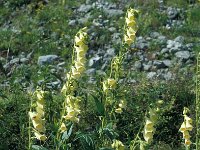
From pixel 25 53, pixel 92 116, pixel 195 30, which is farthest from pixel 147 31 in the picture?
pixel 92 116

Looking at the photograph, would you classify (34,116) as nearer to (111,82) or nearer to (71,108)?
(71,108)

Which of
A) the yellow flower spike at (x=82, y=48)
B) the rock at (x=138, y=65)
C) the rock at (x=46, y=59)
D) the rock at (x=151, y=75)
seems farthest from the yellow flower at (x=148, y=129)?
the rock at (x=46, y=59)

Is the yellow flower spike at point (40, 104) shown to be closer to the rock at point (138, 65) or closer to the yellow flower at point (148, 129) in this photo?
the yellow flower at point (148, 129)

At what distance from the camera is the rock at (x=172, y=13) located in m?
8.19

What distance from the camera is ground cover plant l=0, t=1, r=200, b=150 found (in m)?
3.10

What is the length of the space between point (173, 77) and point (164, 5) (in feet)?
9.66

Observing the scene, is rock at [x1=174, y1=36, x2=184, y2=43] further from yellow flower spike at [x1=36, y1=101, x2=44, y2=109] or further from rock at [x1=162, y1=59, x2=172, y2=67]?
yellow flower spike at [x1=36, y1=101, x2=44, y2=109]

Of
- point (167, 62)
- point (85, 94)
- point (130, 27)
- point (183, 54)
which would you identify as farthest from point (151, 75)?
point (130, 27)

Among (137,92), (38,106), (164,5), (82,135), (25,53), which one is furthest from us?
(164,5)

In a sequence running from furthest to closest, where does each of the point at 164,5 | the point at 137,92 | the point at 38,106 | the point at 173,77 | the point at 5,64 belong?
the point at 164,5, the point at 5,64, the point at 173,77, the point at 137,92, the point at 38,106

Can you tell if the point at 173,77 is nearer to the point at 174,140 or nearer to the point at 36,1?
the point at 174,140

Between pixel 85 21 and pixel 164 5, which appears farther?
pixel 164 5

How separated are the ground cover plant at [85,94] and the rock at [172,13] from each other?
8.2 inches

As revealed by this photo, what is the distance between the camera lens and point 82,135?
125 inches
